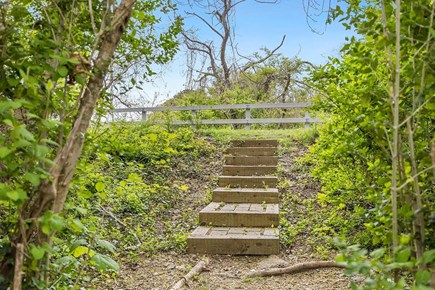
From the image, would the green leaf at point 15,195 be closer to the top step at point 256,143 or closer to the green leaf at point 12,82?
the green leaf at point 12,82

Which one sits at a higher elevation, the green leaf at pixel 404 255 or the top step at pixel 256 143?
the top step at pixel 256 143

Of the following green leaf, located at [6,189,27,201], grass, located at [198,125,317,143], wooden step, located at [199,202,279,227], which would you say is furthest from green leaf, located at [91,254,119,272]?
grass, located at [198,125,317,143]

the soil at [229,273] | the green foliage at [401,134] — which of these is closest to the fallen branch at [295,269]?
the soil at [229,273]

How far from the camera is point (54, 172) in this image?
179 centimetres

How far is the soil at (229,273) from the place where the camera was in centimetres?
380

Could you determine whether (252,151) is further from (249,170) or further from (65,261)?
(65,261)

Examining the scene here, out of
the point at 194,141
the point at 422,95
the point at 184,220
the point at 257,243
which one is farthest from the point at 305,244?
the point at 194,141

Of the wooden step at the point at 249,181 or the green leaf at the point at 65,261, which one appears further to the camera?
the wooden step at the point at 249,181

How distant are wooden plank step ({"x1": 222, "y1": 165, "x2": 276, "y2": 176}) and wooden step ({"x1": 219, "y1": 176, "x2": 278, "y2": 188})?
41 centimetres

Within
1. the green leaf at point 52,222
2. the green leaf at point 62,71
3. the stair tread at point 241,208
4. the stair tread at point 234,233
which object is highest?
the green leaf at point 62,71

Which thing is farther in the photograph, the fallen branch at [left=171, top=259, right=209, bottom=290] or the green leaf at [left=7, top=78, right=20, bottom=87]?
the fallen branch at [left=171, top=259, right=209, bottom=290]

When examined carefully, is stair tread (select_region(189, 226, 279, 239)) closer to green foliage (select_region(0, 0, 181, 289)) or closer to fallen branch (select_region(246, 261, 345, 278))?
fallen branch (select_region(246, 261, 345, 278))

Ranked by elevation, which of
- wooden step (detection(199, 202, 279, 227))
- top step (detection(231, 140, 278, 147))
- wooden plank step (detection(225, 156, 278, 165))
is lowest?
wooden step (detection(199, 202, 279, 227))

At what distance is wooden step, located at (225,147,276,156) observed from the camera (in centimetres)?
869
